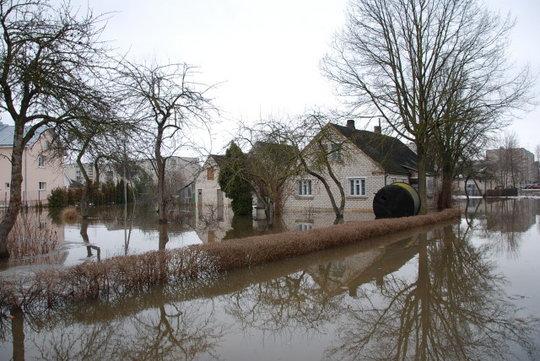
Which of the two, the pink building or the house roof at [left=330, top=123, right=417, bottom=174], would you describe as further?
the pink building

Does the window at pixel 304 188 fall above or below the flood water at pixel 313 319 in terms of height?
above

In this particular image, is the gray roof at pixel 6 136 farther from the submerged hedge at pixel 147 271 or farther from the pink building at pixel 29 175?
the submerged hedge at pixel 147 271

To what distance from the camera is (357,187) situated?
3644 cm

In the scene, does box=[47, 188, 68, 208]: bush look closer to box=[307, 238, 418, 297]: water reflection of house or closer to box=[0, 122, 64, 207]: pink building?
box=[0, 122, 64, 207]: pink building

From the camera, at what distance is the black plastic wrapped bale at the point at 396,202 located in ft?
85.1

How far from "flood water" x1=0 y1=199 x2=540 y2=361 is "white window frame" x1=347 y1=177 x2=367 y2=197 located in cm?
2395

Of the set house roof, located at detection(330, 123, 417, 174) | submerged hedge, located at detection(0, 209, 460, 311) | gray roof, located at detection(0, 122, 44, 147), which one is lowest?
submerged hedge, located at detection(0, 209, 460, 311)

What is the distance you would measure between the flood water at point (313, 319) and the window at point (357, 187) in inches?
948

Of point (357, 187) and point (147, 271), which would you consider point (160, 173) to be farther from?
point (357, 187)

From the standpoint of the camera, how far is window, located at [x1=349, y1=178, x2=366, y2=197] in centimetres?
3606

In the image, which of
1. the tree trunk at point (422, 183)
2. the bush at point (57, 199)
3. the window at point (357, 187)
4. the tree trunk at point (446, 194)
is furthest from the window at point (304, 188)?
the bush at point (57, 199)

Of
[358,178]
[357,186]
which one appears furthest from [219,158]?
[357,186]

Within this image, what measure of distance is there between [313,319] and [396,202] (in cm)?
1967

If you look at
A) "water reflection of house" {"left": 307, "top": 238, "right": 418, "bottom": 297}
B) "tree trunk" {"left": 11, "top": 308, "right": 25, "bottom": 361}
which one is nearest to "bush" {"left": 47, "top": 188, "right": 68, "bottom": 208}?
"water reflection of house" {"left": 307, "top": 238, "right": 418, "bottom": 297}
